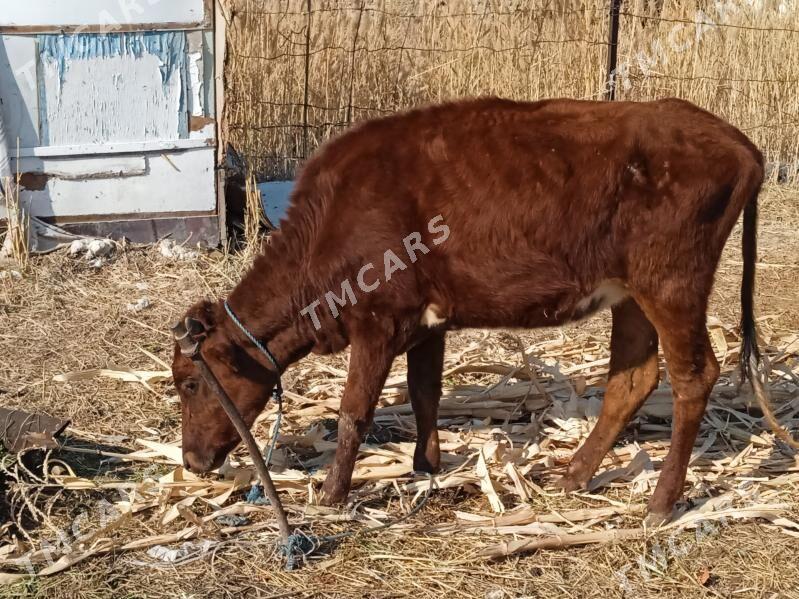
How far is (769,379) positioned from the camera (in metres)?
5.75

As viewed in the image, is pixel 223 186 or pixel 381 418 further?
pixel 223 186

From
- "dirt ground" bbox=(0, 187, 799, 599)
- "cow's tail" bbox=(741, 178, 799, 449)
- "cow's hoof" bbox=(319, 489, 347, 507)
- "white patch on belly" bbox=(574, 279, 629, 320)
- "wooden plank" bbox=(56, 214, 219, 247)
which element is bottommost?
"dirt ground" bbox=(0, 187, 799, 599)

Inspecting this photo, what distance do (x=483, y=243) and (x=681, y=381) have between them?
1.10 meters

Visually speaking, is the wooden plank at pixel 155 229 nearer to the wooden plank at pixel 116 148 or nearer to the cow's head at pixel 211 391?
the wooden plank at pixel 116 148

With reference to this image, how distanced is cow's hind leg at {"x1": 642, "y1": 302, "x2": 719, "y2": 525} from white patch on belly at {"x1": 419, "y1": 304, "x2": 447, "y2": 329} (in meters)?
0.91

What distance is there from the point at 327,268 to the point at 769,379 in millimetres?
3007

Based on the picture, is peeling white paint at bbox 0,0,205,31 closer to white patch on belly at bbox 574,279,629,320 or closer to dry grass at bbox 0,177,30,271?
dry grass at bbox 0,177,30,271

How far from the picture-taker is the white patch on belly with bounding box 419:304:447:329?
4.27 metres

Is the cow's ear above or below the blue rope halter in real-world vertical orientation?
above

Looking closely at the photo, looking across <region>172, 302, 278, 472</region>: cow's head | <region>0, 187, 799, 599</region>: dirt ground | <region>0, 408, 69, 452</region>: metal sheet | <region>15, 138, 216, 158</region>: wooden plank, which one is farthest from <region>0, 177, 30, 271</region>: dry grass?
<region>172, 302, 278, 472</region>: cow's head

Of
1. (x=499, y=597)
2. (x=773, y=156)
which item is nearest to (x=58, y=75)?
(x=499, y=597)

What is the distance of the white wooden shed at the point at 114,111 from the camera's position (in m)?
7.20

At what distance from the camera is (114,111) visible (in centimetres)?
744

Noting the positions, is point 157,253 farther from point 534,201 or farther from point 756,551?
point 756,551
